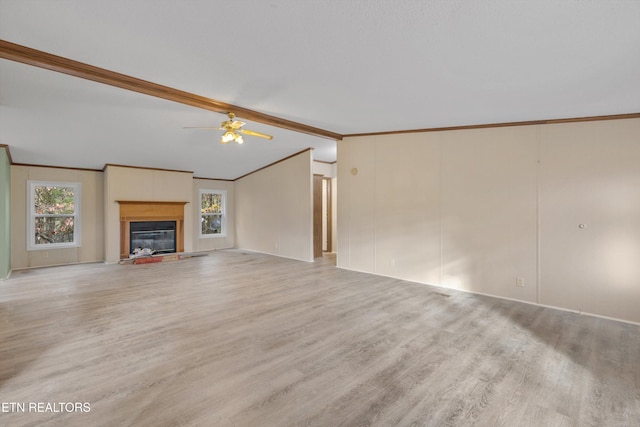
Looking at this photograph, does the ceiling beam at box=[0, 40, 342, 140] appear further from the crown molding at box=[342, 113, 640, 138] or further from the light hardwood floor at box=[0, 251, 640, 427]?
the light hardwood floor at box=[0, 251, 640, 427]

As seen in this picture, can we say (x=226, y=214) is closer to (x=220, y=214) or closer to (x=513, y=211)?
(x=220, y=214)

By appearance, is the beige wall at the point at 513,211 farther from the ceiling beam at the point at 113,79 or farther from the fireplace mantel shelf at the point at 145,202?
the fireplace mantel shelf at the point at 145,202

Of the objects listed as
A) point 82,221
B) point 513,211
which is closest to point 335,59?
point 513,211

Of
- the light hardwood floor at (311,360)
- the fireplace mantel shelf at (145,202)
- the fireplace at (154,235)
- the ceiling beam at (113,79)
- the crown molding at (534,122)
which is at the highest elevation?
the ceiling beam at (113,79)

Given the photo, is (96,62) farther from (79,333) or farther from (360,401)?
(360,401)

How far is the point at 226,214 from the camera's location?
30.7 feet

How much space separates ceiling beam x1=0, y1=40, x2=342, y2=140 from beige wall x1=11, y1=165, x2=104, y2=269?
5004 millimetres

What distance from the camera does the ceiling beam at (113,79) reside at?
2.54 metres

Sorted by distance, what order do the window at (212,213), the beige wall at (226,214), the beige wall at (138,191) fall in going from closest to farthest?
the beige wall at (138,191) → the beige wall at (226,214) → the window at (212,213)

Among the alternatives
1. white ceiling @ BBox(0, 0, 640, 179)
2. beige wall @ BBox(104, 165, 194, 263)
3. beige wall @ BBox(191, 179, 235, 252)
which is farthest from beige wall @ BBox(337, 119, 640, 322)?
beige wall @ BBox(191, 179, 235, 252)

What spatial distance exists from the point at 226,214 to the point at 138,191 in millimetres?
2681

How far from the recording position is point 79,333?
299 centimetres

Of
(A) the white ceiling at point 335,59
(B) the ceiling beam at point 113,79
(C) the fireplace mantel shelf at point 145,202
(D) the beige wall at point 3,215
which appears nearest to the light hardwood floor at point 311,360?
(D) the beige wall at point 3,215

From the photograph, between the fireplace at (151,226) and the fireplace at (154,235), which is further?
the fireplace at (154,235)
